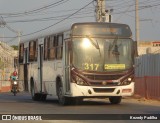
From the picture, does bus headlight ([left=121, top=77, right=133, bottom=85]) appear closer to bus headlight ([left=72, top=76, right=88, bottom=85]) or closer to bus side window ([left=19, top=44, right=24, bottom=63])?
bus headlight ([left=72, top=76, right=88, bottom=85])

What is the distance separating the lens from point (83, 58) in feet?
72.3

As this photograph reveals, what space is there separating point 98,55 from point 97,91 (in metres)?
1.41

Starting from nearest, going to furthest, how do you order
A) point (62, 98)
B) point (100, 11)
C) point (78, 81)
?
point (78, 81), point (62, 98), point (100, 11)

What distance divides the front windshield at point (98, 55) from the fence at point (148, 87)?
6.65 metres

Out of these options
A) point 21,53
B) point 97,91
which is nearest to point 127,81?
point 97,91

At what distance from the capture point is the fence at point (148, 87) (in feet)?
94.1

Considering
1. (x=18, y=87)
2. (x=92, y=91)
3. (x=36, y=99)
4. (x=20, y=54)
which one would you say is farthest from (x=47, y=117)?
(x=18, y=87)

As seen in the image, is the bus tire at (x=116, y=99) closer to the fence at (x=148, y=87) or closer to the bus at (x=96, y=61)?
the bus at (x=96, y=61)

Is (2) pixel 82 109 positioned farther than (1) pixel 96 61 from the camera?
No

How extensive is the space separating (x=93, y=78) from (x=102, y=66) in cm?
60

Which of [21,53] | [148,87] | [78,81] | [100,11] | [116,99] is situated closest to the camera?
[78,81]

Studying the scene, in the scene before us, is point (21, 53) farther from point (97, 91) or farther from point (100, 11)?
point (97, 91)

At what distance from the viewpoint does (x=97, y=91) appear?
21.9 metres

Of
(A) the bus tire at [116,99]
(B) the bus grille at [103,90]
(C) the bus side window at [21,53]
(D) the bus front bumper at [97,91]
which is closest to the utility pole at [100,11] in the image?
(C) the bus side window at [21,53]
